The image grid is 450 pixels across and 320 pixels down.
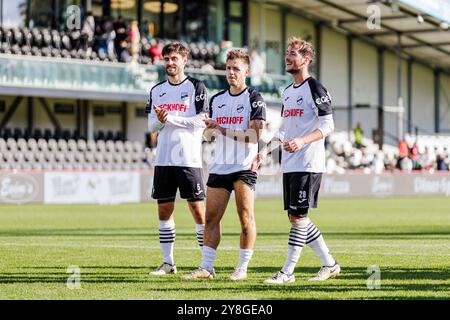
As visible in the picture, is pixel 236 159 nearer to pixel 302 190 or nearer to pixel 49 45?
pixel 302 190

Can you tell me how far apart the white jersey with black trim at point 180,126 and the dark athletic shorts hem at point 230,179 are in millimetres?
612

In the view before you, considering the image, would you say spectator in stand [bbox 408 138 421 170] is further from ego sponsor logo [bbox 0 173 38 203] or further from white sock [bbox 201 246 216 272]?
white sock [bbox 201 246 216 272]

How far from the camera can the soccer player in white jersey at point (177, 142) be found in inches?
458

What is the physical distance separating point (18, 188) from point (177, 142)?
20.6 meters

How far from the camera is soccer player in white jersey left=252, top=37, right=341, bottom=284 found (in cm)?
1083

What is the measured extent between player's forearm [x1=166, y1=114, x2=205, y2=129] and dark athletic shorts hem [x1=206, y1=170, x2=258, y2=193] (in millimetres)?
716

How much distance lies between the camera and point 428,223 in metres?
22.8

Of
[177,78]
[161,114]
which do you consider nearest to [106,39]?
[177,78]

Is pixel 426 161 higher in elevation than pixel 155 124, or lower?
higher

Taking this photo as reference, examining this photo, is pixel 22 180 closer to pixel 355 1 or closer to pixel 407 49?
pixel 355 1

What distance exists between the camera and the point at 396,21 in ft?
173

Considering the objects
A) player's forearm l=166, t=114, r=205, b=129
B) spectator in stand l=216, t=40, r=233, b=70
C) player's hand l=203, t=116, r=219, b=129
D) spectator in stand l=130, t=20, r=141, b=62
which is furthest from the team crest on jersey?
spectator in stand l=216, t=40, r=233, b=70

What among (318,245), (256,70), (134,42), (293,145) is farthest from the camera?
(256,70)
